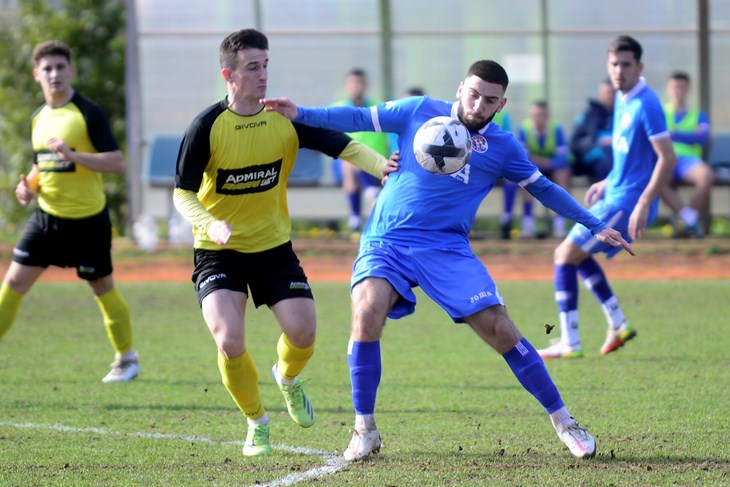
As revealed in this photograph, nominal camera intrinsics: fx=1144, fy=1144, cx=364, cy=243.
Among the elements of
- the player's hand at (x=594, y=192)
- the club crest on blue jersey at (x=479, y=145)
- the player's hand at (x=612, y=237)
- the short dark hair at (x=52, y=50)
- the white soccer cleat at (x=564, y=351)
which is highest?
the short dark hair at (x=52, y=50)

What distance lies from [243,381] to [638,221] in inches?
143

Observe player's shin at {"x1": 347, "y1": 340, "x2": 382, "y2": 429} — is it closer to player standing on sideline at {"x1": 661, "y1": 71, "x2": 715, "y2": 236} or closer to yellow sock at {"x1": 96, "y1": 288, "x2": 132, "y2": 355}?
yellow sock at {"x1": 96, "y1": 288, "x2": 132, "y2": 355}

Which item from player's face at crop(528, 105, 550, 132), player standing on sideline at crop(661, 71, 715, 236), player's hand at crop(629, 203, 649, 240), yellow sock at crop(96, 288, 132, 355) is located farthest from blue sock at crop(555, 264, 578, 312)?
player's face at crop(528, 105, 550, 132)

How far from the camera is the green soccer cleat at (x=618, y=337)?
29.7 feet

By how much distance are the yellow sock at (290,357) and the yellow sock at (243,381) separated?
312 mm

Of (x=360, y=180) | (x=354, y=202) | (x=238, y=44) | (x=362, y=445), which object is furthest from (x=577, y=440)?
(x=360, y=180)

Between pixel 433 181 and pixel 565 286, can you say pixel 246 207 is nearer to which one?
pixel 433 181

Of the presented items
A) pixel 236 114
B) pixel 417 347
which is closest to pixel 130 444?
pixel 236 114

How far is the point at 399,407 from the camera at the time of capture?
726 centimetres

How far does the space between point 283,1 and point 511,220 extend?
518 cm

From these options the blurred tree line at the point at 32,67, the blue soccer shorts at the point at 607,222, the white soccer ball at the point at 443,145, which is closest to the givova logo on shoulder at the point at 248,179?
the white soccer ball at the point at 443,145

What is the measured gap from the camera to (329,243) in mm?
17094

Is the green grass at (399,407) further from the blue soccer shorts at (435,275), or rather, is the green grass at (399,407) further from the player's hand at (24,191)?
the player's hand at (24,191)

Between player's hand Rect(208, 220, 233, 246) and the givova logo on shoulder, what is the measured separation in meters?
0.48
